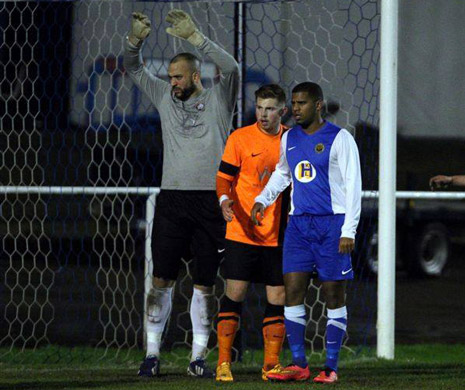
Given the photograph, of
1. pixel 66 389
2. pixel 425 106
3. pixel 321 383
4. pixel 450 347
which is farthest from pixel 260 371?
pixel 425 106

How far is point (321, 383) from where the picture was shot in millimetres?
6902

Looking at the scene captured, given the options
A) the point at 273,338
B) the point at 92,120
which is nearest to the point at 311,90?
the point at 273,338

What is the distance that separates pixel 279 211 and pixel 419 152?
24.5 feet

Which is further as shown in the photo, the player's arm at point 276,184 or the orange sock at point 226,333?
the orange sock at point 226,333

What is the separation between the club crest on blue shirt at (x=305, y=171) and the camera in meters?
6.97

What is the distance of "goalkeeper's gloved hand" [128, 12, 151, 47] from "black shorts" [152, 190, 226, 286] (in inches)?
34.3

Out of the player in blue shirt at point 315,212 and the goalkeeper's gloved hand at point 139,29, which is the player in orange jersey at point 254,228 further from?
the goalkeeper's gloved hand at point 139,29

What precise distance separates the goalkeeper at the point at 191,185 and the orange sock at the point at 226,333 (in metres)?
0.20

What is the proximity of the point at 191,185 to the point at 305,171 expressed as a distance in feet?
2.42

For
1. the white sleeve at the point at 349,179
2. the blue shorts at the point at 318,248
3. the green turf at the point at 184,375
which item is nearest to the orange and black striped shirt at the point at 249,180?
the blue shorts at the point at 318,248

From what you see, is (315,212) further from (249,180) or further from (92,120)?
(92,120)

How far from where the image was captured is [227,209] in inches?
276

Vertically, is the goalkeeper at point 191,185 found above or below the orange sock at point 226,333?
above

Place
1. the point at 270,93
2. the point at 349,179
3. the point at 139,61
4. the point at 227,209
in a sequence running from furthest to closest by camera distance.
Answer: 1. the point at 139,61
2. the point at 270,93
3. the point at 227,209
4. the point at 349,179
